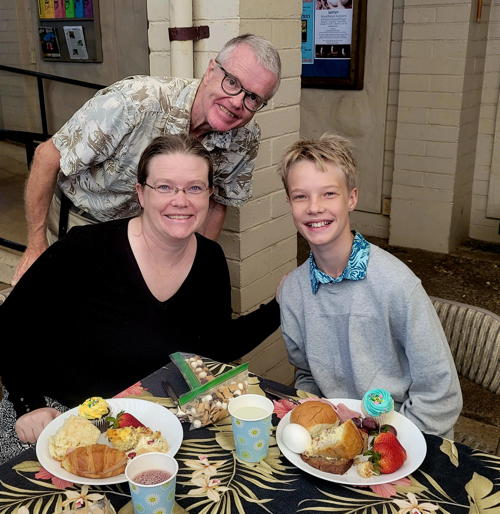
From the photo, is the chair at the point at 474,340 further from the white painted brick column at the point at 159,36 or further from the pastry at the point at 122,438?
the white painted brick column at the point at 159,36

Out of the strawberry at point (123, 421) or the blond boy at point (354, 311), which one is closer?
the strawberry at point (123, 421)

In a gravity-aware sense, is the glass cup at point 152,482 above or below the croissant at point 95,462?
above

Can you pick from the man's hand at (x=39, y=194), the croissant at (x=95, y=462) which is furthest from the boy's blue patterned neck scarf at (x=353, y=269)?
the man's hand at (x=39, y=194)

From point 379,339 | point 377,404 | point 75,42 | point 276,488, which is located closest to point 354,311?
→ point 379,339

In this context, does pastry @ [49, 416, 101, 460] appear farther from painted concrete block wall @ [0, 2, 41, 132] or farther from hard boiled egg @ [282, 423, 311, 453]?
painted concrete block wall @ [0, 2, 41, 132]

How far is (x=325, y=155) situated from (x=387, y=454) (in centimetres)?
84

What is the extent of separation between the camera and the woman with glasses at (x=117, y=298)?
1896 mm

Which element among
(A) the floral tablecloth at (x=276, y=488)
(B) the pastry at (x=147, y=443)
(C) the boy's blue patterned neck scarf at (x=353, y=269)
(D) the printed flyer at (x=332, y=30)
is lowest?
(A) the floral tablecloth at (x=276, y=488)

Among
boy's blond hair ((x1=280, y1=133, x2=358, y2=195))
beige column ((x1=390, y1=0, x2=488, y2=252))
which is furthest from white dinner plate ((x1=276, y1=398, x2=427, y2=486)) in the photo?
beige column ((x1=390, y1=0, x2=488, y2=252))

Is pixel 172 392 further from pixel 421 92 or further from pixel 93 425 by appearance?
pixel 421 92

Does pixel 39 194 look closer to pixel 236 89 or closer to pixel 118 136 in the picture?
pixel 118 136

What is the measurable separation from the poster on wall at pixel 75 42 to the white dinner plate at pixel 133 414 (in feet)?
16.0

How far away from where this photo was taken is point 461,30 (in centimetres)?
483

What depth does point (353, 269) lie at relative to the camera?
1.74 metres
